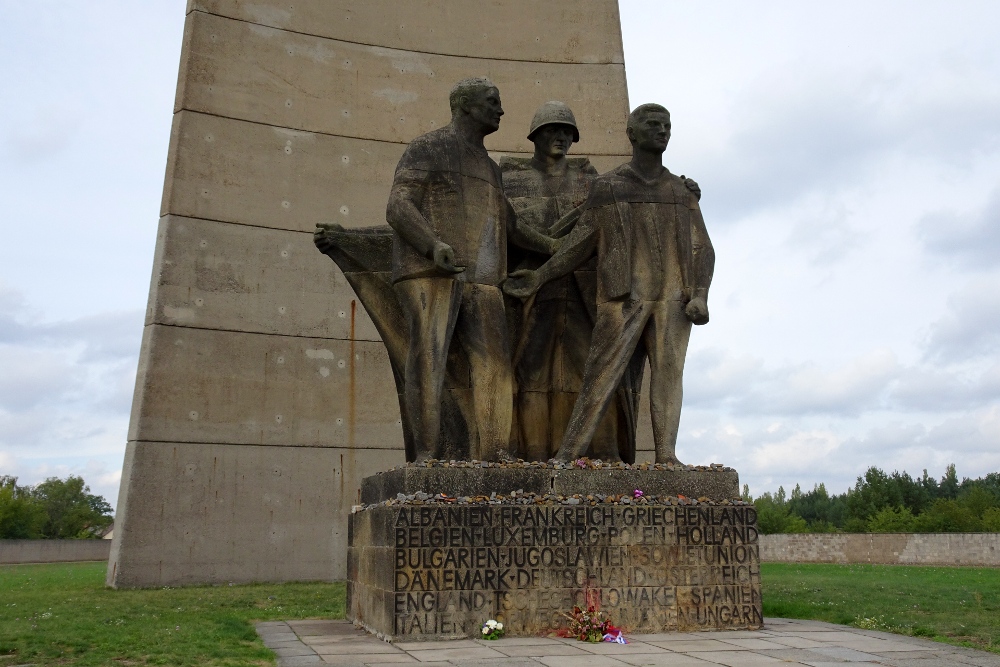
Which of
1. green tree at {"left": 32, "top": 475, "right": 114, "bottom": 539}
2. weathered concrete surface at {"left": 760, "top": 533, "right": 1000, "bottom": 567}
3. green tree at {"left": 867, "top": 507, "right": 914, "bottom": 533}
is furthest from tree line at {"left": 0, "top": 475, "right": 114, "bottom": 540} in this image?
green tree at {"left": 867, "top": 507, "right": 914, "bottom": 533}

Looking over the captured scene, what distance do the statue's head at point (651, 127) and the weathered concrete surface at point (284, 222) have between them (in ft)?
26.0

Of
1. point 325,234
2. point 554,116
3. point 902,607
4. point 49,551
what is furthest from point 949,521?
point 325,234

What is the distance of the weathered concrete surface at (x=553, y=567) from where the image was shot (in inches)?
227

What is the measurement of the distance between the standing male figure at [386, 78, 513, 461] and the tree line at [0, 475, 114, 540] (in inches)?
1668

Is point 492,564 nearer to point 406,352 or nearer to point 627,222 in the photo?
point 406,352

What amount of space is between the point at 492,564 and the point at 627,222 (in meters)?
2.60

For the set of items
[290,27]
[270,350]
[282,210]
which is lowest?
[270,350]

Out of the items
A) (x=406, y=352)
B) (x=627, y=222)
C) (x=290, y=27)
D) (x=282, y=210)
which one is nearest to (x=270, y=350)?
(x=282, y=210)

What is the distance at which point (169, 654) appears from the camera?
534 cm

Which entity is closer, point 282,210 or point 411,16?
point 282,210

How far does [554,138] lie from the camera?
7.61 m

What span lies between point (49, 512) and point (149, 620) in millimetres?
62753

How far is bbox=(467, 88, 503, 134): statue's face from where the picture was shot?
6.84 meters

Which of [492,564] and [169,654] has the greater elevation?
[492,564]
